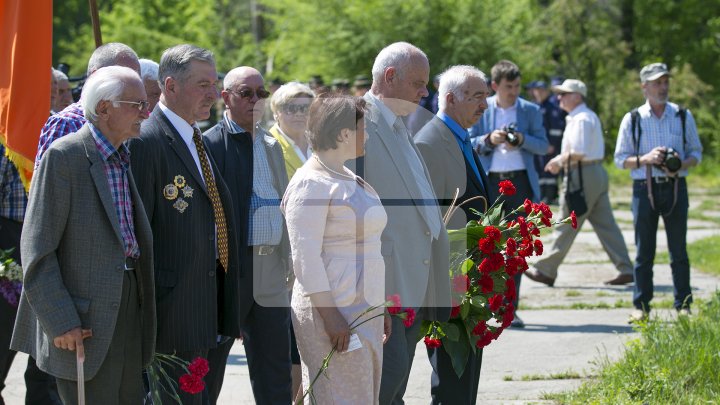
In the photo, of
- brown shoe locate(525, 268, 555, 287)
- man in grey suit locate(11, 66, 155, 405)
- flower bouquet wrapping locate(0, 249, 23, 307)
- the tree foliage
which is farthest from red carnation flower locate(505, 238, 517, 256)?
the tree foliage

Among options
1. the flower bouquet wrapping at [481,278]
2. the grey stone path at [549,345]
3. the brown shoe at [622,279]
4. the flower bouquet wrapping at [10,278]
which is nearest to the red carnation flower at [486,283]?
the flower bouquet wrapping at [481,278]

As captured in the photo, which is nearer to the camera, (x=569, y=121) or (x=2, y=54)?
(x=2, y=54)

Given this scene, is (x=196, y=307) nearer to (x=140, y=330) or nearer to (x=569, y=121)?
(x=140, y=330)

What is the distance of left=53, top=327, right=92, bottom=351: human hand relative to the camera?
4246mm

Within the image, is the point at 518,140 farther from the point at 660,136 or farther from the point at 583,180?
the point at 583,180

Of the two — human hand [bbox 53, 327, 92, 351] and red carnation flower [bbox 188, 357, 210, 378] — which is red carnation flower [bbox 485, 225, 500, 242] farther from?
human hand [bbox 53, 327, 92, 351]

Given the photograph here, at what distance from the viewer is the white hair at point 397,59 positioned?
18.5 ft

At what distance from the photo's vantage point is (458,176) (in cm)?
609

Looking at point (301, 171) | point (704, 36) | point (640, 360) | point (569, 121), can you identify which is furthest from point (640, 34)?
point (301, 171)

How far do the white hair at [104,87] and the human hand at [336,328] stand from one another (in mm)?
1242

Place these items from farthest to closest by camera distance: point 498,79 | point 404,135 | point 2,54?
point 498,79 < point 2,54 < point 404,135

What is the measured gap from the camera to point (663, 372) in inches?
257

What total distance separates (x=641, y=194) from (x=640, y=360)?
316cm

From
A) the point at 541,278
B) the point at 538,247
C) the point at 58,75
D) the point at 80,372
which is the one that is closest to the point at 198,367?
the point at 80,372
